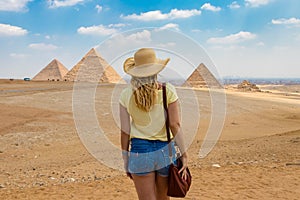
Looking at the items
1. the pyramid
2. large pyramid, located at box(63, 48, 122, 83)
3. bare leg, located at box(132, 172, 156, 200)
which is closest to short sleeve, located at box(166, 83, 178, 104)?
bare leg, located at box(132, 172, 156, 200)

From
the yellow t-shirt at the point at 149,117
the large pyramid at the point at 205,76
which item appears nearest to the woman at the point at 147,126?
the yellow t-shirt at the point at 149,117

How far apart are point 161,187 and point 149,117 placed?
2.01ft

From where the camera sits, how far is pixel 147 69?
3084 mm

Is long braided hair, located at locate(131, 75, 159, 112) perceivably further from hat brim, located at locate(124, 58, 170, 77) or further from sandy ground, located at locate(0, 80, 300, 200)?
sandy ground, located at locate(0, 80, 300, 200)

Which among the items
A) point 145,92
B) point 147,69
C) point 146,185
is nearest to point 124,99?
point 145,92

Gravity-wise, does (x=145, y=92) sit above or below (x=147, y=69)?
below

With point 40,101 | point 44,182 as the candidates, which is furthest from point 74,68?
point 44,182

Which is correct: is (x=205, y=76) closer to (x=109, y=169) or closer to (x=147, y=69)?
(x=109, y=169)

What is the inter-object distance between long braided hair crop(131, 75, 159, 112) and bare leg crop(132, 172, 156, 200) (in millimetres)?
567

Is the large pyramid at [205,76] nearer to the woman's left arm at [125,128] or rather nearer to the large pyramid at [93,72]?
the large pyramid at [93,72]

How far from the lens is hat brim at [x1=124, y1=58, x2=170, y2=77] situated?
3.03 m

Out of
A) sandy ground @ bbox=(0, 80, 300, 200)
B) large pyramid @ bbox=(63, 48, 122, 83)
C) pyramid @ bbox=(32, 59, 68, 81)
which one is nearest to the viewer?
large pyramid @ bbox=(63, 48, 122, 83)

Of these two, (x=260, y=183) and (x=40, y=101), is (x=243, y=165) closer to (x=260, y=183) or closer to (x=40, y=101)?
(x=260, y=183)

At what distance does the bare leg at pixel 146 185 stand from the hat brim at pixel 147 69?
816 mm
